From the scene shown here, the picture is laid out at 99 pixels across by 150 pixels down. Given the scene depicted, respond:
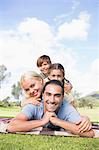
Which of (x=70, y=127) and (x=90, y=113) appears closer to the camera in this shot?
(x=70, y=127)

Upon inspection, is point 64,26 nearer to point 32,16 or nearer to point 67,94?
point 32,16

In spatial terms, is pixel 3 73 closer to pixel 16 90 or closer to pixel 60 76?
pixel 16 90

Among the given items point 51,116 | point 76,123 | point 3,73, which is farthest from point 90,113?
point 3,73

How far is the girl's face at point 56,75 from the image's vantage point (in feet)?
13.3

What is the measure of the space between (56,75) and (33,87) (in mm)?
253

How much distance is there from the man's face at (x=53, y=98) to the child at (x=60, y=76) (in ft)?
0.37

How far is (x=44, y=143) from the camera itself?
3494 millimetres

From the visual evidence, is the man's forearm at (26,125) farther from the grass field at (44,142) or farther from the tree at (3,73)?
the tree at (3,73)

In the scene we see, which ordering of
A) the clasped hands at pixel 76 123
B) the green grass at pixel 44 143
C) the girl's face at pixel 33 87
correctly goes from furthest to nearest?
the girl's face at pixel 33 87, the clasped hands at pixel 76 123, the green grass at pixel 44 143

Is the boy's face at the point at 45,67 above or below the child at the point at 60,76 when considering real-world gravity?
above

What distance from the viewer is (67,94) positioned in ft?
13.4

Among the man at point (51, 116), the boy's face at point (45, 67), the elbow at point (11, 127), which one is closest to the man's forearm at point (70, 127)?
the man at point (51, 116)

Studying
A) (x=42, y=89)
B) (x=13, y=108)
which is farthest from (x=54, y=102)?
(x=13, y=108)

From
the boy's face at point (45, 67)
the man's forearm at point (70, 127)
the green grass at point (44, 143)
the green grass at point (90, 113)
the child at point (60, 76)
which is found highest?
the boy's face at point (45, 67)
